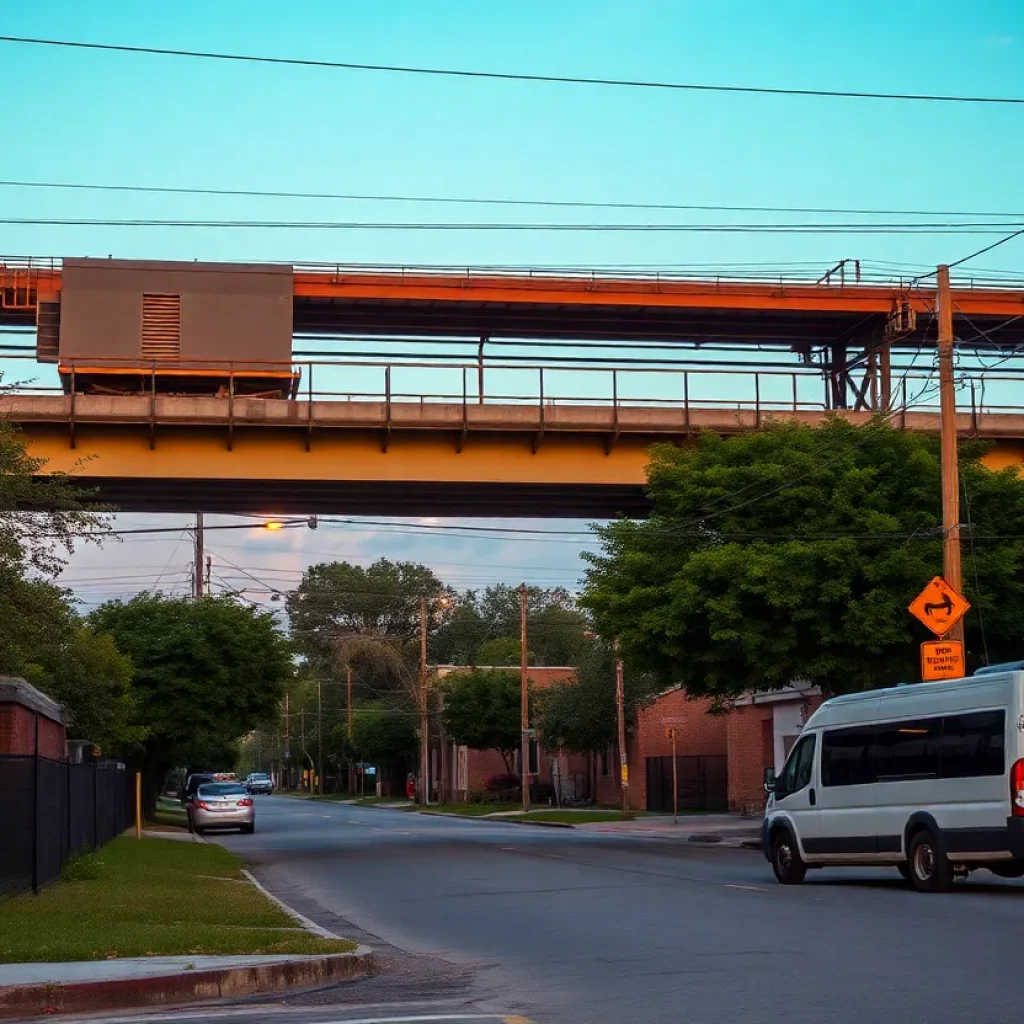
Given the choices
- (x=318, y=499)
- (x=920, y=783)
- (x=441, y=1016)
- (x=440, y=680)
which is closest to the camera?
(x=441, y=1016)

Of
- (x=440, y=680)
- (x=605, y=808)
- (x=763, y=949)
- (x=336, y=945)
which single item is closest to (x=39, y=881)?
(x=336, y=945)

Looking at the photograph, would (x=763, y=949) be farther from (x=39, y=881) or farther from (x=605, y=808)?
(x=605, y=808)

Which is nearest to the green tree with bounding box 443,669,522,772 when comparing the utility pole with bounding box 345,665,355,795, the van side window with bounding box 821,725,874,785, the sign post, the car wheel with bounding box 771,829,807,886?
the utility pole with bounding box 345,665,355,795

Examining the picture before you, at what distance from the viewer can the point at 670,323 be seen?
127 feet

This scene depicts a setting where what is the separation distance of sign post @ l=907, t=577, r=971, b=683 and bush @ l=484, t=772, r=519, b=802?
51805mm

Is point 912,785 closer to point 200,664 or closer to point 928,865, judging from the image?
point 928,865

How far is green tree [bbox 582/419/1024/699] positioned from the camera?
30516 millimetres

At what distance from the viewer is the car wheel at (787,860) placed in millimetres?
21141

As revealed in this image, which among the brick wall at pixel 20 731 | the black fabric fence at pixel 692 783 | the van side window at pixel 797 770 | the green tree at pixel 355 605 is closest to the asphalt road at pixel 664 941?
the van side window at pixel 797 770

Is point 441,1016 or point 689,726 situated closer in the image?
point 441,1016

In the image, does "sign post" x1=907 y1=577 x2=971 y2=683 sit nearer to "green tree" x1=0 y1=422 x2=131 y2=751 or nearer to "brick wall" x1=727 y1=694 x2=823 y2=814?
"green tree" x1=0 y1=422 x2=131 y2=751

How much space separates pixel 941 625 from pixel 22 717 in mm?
13337

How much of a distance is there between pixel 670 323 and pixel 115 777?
54.6 ft

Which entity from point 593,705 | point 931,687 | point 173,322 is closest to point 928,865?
point 931,687
